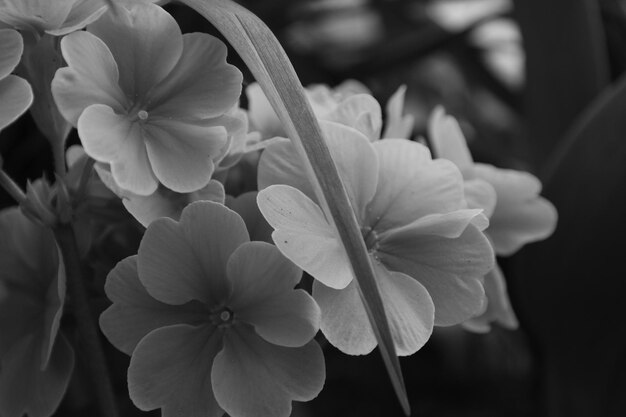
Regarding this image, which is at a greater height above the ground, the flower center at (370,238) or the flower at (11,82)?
the flower at (11,82)

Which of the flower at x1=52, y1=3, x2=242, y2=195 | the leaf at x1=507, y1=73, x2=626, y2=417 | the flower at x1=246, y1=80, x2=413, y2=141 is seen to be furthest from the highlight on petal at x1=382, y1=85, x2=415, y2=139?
Answer: the leaf at x1=507, y1=73, x2=626, y2=417

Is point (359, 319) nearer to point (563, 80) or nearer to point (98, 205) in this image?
point (98, 205)

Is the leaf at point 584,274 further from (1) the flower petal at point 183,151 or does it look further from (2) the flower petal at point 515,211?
(1) the flower petal at point 183,151

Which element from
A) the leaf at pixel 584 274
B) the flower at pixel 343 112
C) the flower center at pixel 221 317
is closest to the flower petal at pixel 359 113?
the flower at pixel 343 112

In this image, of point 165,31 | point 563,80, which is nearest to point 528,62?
point 563,80

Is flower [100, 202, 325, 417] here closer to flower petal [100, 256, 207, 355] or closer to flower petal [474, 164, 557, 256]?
flower petal [100, 256, 207, 355]

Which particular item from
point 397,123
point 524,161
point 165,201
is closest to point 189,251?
point 165,201

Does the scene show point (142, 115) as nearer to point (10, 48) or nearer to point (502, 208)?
point (10, 48)
